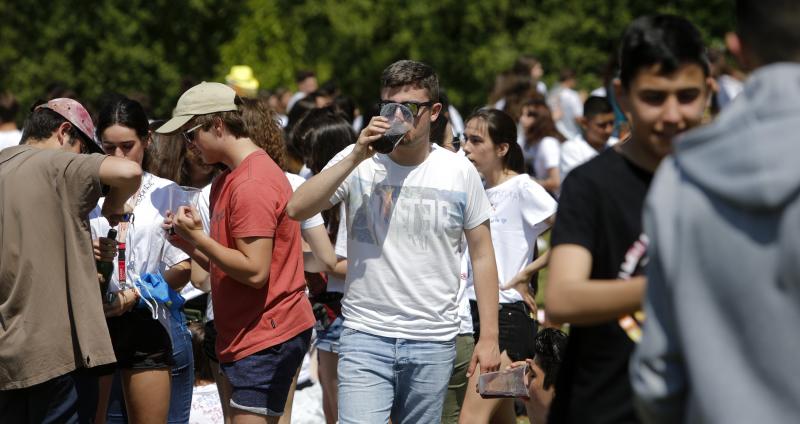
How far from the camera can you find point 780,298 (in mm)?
2043

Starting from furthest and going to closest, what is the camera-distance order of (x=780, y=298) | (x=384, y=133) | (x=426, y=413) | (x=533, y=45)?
1. (x=533, y=45)
2. (x=426, y=413)
3. (x=384, y=133)
4. (x=780, y=298)

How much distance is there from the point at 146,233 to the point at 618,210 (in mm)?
3013

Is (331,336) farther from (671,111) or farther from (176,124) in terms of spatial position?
(671,111)

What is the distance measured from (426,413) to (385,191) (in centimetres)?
95

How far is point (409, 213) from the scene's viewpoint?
445cm

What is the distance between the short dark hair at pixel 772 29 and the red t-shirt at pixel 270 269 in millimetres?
2620

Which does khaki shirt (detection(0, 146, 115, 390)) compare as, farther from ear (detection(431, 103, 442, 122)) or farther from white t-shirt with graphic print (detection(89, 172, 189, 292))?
ear (detection(431, 103, 442, 122))

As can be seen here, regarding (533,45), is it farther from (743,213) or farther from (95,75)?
(743,213)

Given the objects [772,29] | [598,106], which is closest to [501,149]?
[772,29]

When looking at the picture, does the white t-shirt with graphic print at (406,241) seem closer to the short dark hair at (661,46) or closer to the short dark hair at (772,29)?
the short dark hair at (661,46)

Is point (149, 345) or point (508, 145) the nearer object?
point (149, 345)

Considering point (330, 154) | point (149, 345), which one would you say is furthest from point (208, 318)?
point (330, 154)

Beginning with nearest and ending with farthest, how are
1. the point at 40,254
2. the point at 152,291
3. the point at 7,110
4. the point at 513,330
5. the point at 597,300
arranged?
the point at 597,300 → the point at 40,254 → the point at 152,291 → the point at 513,330 → the point at 7,110

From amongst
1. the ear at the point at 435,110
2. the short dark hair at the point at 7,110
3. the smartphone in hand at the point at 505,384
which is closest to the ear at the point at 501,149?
the ear at the point at 435,110
